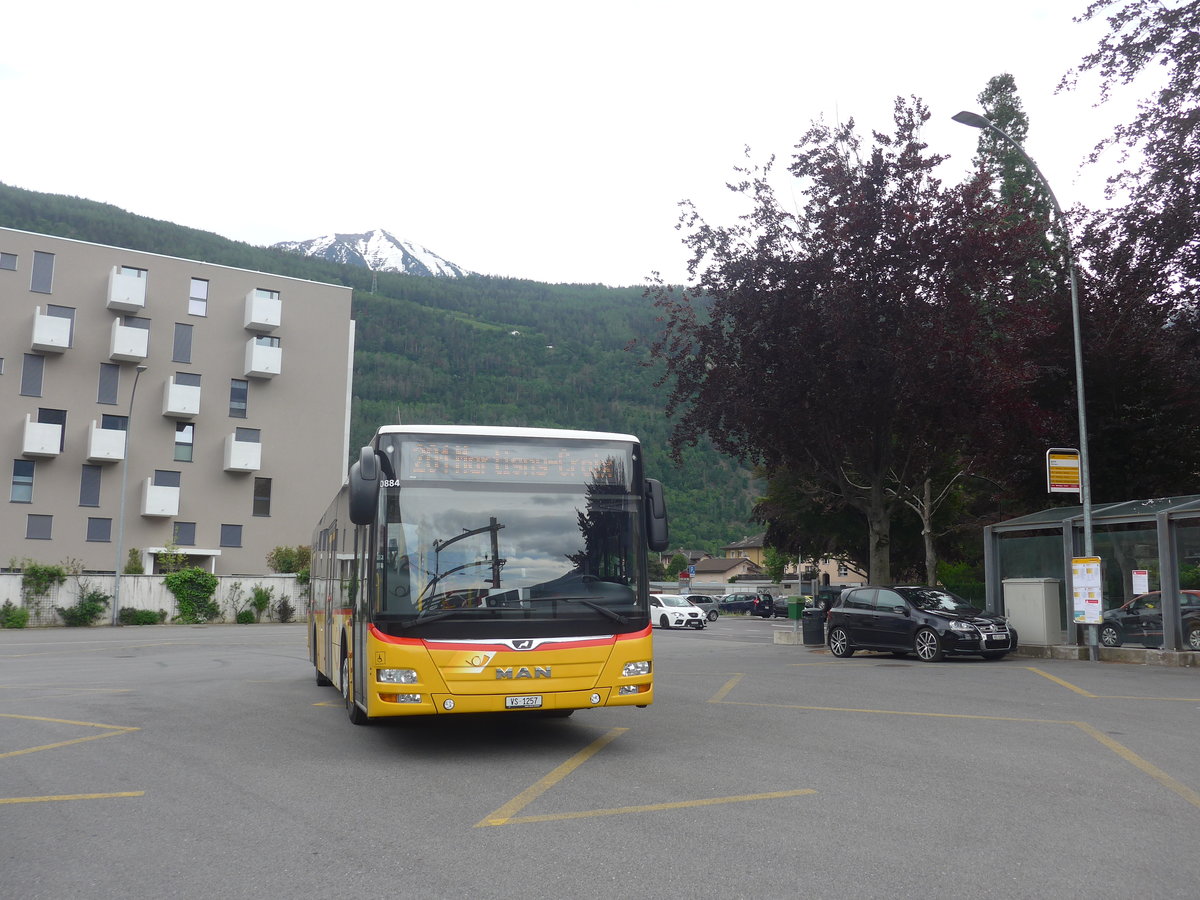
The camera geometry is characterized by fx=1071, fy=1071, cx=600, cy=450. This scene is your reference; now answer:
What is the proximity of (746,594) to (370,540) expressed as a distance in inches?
2528

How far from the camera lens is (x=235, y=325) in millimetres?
51344

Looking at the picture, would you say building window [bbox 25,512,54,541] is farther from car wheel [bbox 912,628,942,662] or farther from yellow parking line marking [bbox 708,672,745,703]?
car wheel [bbox 912,628,942,662]

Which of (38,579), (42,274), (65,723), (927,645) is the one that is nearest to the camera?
(65,723)

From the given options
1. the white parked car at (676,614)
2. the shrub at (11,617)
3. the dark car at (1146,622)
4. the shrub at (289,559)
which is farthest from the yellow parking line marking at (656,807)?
the shrub at (289,559)

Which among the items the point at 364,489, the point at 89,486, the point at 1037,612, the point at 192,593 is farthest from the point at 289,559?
the point at 364,489

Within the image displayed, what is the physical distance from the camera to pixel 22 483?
150 ft

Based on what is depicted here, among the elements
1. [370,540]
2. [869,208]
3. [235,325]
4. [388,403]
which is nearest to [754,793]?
[370,540]

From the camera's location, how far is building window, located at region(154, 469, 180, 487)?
48.8m

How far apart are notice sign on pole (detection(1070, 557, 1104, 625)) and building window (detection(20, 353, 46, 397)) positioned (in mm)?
43040

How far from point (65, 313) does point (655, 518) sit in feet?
149

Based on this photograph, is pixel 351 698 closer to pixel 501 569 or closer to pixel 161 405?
pixel 501 569

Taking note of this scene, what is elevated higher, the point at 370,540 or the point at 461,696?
the point at 370,540

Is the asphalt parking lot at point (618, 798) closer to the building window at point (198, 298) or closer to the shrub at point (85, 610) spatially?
the shrub at point (85, 610)

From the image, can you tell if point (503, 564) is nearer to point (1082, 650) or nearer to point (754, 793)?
point (754, 793)
